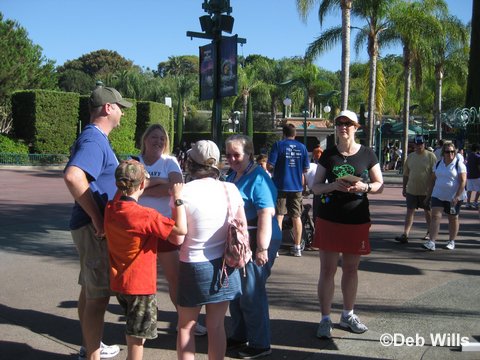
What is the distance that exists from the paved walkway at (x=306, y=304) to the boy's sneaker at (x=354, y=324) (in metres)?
0.05

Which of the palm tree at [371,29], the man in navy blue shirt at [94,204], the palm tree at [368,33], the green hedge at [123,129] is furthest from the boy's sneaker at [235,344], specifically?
the green hedge at [123,129]

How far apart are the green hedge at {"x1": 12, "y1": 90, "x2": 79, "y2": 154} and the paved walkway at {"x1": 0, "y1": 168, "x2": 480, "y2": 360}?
22734 mm

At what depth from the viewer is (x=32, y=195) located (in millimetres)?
15609

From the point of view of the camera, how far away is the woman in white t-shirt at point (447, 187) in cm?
770

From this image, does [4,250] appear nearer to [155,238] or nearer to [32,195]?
[155,238]

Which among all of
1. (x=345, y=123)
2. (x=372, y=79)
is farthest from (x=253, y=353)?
(x=372, y=79)

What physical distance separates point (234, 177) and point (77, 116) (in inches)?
1186

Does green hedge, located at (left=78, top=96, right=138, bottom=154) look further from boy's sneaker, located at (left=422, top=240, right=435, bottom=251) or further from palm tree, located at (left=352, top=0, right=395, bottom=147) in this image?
boy's sneaker, located at (left=422, top=240, right=435, bottom=251)

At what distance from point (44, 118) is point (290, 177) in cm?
2611

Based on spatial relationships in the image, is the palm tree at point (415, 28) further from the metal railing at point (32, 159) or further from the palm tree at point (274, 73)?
the palm tree at point (274, 73)

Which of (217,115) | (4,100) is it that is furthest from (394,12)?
(4,100)

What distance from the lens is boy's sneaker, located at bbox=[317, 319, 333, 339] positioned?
167 inches

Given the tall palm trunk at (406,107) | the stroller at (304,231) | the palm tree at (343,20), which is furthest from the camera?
the tall palm trunk at (406,107)

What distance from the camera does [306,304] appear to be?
5.23 m
